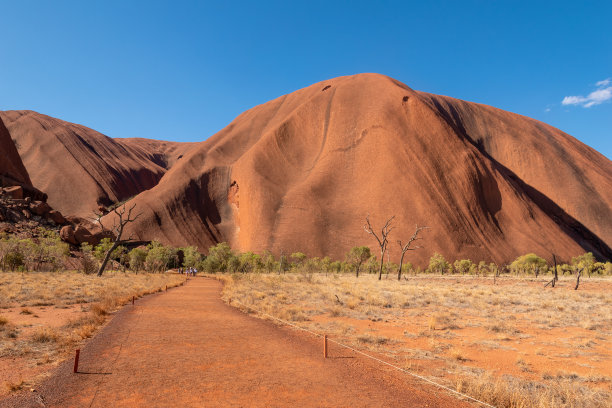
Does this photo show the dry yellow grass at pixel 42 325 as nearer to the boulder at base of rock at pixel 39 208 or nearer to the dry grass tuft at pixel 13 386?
the dry grass tuft at pixel 13 386

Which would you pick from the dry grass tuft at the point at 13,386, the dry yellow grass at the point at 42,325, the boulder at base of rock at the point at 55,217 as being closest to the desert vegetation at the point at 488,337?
the dry yellow grass at the point at 42,325

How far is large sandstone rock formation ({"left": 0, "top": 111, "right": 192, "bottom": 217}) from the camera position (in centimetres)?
10662

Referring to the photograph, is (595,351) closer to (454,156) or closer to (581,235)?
(454,156)

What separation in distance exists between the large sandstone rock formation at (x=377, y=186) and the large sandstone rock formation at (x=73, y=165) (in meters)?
27.1

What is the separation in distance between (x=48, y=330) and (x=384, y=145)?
84.3m

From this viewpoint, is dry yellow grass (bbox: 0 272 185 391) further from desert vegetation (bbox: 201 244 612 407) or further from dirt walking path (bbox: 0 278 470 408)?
desert vegetation (bbox: 201 244 612 407)

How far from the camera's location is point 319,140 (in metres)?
97.3

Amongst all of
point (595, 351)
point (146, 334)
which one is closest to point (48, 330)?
point (146, 334)

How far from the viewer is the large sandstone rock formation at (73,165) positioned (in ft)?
350

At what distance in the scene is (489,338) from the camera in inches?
438

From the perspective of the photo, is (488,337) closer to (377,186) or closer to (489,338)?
(489,338)

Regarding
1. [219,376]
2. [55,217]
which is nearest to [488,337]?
[219,376]

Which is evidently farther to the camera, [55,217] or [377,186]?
[377,186]

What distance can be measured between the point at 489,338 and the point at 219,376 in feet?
29.2
